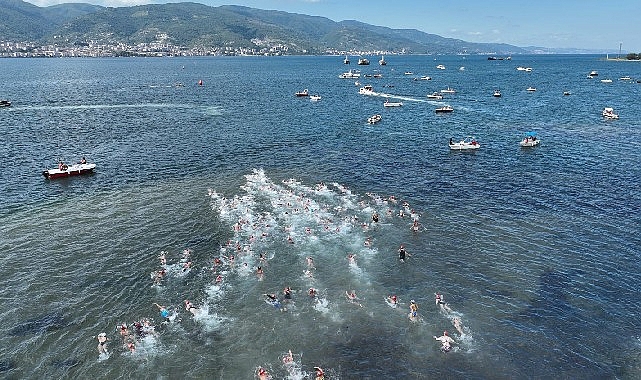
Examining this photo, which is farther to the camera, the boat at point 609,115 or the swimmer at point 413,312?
the boat at point 609,115

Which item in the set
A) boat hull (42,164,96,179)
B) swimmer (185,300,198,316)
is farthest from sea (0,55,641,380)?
boat hull (42,164,96,179)

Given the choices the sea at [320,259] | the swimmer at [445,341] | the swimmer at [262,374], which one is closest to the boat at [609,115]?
the sea at [320,259]

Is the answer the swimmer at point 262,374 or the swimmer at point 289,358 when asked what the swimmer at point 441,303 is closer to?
the swimmer at point 289,358

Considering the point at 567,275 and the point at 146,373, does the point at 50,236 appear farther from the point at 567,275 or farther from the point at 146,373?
the point at 567,275

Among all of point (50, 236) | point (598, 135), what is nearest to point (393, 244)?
point (50, 236)

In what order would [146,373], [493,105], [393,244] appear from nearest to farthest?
[146,373] → [393,244] → [493,105]

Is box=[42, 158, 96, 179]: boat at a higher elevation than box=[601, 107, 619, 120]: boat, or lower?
lower

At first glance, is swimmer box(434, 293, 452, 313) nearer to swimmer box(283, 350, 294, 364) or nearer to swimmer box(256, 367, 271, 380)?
swimmer box(283, 350, 294, 364)
